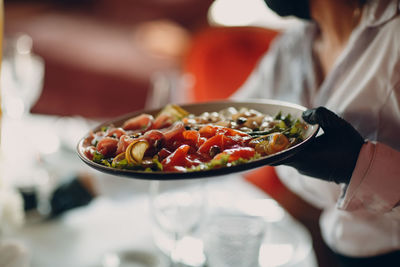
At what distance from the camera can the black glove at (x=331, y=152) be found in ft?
2.72

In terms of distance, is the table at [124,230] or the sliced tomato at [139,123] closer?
the sliced tomato at [139,123]

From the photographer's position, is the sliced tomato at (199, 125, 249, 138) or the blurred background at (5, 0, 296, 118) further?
the blurred background at (5, 0, 296, 118)

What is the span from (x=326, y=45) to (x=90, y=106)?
284cm

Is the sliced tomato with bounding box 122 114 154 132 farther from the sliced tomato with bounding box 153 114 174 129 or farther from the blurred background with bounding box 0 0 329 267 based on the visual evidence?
the blurred background with bounding box 0 0 329 267

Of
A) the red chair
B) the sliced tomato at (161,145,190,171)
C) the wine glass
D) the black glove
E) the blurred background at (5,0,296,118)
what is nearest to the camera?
the sliced tomato at (161,145,190,171)

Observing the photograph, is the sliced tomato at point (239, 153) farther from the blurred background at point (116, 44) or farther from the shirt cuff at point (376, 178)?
the blurred background at point (116, 44)

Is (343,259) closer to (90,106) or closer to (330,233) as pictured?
(330,233)

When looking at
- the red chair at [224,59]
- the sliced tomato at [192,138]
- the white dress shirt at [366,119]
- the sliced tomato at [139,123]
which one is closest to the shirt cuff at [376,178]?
the white dress shirt at [366,119]

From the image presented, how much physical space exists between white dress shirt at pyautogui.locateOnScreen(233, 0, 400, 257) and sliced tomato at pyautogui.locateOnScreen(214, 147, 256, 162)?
26 centimetres

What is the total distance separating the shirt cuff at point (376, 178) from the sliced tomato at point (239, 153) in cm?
26

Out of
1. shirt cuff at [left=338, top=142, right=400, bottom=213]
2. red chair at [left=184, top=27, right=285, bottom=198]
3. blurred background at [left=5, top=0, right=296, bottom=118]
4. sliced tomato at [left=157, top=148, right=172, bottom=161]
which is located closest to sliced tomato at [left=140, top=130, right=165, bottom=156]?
sliced tomato at [left=157, top=148, right=172, bottom=161]

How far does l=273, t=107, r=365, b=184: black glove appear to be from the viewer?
0.83 meters

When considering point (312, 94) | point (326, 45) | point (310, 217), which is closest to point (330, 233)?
point (312, 94)

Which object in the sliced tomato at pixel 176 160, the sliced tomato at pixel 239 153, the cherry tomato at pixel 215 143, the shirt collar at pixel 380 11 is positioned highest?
the shirt collar at pixel 380 11
